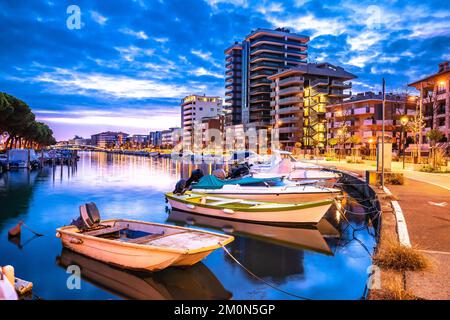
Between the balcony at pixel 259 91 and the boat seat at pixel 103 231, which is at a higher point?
the balcony at pixel 259 91

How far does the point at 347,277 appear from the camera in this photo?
10.6 meters

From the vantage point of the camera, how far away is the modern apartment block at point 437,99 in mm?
59366

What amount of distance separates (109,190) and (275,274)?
2567 cm

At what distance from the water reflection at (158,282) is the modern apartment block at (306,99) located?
275 ft

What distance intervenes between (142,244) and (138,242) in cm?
60

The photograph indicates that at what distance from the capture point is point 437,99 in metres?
61.9

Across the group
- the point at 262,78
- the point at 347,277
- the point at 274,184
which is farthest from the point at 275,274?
the point at 262,78

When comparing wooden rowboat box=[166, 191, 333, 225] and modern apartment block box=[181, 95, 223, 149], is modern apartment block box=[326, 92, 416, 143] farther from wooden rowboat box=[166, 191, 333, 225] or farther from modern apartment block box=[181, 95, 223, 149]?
modern apartment block box=[181, 95, 223, 149]

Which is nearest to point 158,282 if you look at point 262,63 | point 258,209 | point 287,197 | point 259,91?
point 258,209

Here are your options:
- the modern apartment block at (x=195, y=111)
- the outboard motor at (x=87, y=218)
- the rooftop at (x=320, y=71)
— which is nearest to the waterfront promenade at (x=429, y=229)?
the outboard motor at (x=87, y=218)

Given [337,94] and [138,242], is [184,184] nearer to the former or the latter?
[138,242]

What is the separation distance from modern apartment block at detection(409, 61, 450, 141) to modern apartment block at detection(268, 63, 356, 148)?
2599 centimetres

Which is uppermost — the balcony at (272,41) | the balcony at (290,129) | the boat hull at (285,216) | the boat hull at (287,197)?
the balcony at (272,41)

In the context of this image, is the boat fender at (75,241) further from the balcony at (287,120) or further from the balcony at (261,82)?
the balcony at (261,82)
